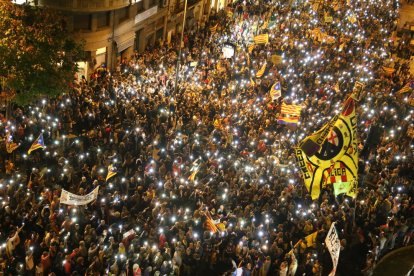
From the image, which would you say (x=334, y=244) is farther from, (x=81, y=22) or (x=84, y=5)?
(x=81, y=22)

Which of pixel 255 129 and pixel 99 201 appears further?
pixel 255 129

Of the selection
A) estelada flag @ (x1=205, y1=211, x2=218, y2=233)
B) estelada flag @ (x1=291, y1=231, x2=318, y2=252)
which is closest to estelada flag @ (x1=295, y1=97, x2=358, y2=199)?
estelada flag @ (x1=291, y1=231, x2=318, y2=252)

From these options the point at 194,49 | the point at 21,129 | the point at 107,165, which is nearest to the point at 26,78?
the point at 21,129

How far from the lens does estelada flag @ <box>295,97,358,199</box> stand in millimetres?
14992

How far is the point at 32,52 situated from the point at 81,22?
34.2 feet

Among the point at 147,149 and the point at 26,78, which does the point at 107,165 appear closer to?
the point at 147,149

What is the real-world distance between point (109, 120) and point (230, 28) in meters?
19.3

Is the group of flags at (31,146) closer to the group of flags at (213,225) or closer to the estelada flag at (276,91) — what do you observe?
the group of flags at (213,225)

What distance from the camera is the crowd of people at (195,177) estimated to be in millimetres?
14555

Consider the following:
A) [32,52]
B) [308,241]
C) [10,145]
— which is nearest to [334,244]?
[308,241]

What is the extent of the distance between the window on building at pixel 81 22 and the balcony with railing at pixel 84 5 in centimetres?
110

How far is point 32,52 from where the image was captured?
61.7 feet

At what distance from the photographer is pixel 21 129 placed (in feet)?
61.6

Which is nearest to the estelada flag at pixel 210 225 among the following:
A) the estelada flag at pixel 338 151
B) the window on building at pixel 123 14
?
the estelada flag at pixel 338 151
